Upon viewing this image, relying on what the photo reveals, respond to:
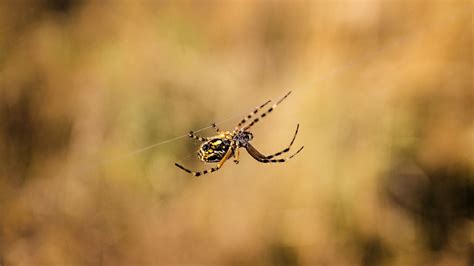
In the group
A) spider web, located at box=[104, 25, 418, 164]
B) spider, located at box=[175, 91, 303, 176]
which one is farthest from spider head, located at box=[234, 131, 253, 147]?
spider web, located at box=[104, 25, 418, 164]

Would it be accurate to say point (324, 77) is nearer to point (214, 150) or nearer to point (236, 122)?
point (236, 122)

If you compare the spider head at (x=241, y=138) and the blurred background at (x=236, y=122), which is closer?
the spider head at (x=241, y=138)

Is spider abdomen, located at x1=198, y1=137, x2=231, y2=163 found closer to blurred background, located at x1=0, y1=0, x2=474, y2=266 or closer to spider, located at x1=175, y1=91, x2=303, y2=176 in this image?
spider, located at x1=175, y1=91, x2=303, y2=176

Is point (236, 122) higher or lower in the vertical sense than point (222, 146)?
higher

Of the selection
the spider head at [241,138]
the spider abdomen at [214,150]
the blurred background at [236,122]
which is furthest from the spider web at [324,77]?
the spider abdomen at [214,150]

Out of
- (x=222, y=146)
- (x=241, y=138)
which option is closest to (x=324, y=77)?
(x=241, y=138)

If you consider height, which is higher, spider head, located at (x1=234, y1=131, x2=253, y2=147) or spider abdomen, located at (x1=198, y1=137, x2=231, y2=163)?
spider head, located at (x1=234, y1=131, x2=253, y2=147)

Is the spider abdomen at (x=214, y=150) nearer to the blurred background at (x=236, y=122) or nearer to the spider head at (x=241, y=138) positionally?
the spider head at (x=241, y=138)
